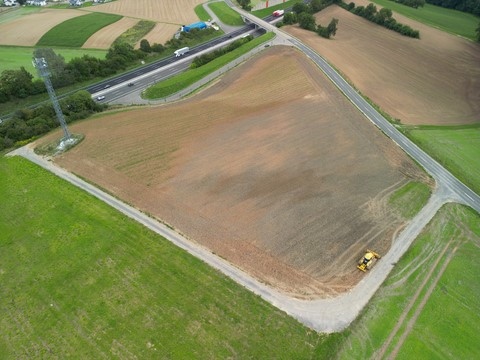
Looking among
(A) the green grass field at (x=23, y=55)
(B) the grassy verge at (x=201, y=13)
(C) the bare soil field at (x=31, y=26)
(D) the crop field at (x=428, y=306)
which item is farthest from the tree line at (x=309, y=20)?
(C) the bare soil field at (x=31, y=26)

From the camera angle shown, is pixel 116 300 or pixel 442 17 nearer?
pixel 116 300

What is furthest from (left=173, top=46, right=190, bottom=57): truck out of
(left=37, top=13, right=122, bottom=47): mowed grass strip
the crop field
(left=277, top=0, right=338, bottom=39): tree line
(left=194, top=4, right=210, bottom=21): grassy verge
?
the crop field

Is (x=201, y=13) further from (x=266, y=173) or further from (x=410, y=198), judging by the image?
(x=410, y=198)

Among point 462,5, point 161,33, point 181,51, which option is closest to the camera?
point 181,51

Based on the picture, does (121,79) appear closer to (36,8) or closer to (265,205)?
(265,205)

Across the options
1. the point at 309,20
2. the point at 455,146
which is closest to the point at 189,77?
the point at 309,20

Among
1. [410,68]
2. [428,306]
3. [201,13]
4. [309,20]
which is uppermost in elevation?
[201,13]

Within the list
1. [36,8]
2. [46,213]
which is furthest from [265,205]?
[36,8]
